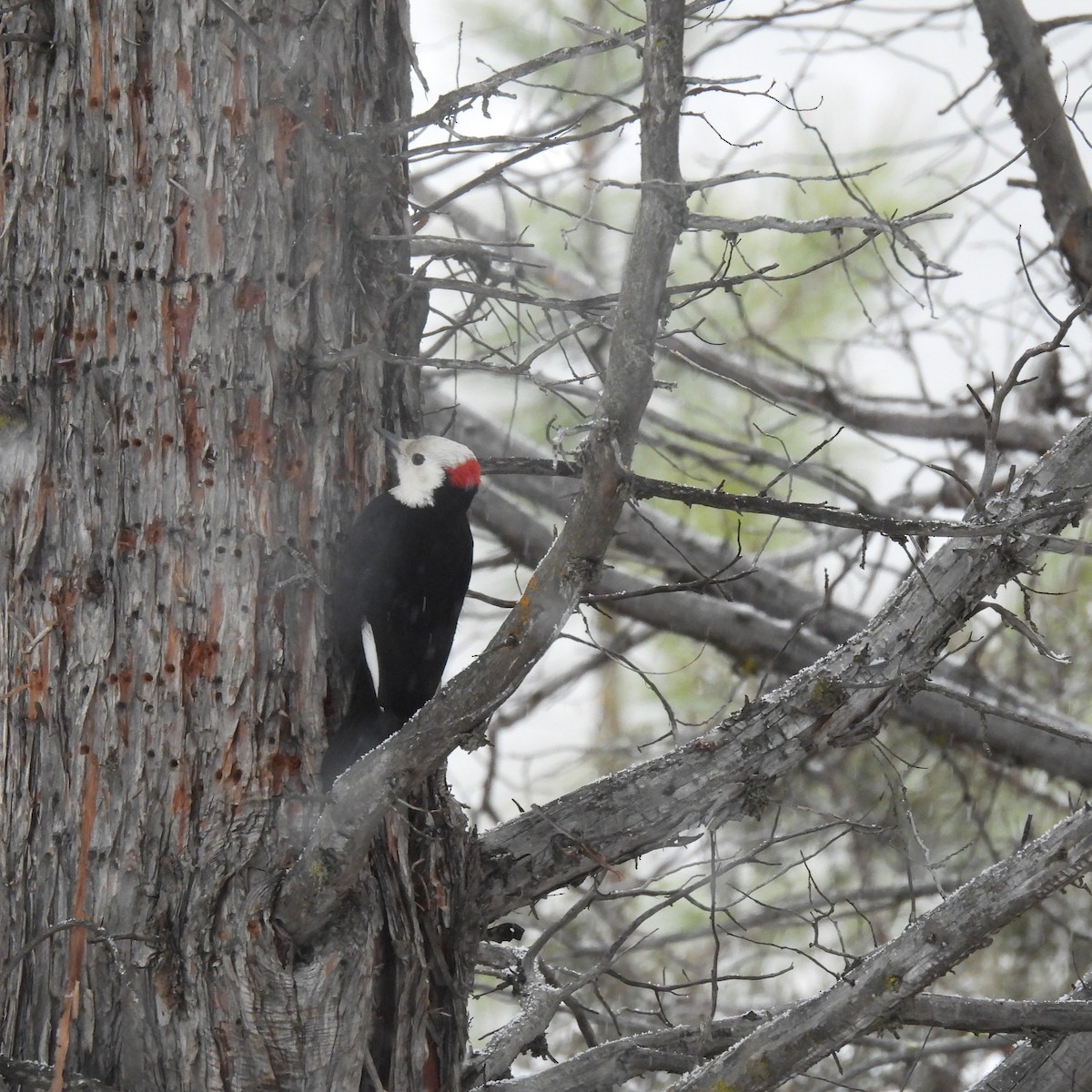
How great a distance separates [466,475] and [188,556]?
854 mm

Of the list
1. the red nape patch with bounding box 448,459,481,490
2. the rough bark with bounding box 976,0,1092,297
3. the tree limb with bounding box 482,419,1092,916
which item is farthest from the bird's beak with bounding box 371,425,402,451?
the rough bark with bounding box 976,0,1092,297

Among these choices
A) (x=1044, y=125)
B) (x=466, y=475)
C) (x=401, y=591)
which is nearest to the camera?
(x=401, y=591)

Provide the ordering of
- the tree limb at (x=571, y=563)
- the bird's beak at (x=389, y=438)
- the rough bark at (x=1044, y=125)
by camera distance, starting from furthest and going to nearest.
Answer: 1. the rough bark at (x=1044, y=125)
2. the bird's beak at (x=389, y=438)
3. the tree limb at (x=571, y=563)

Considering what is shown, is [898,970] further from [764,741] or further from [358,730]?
[358,730]

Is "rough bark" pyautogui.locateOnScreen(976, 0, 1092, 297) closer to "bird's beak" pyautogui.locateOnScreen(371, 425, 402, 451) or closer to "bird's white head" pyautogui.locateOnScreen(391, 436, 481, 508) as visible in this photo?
"bird's white head" pyautogui.locateOnScreen(391, 436, 481, 508)

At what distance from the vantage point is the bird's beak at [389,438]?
2361 mm

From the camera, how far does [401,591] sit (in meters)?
2.50

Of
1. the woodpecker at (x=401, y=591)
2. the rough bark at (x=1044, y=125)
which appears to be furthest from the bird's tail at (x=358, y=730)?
the rough bark at (x=1044, y=125)

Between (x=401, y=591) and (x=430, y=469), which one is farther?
(x=430, y=469)

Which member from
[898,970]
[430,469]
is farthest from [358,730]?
[898,970]

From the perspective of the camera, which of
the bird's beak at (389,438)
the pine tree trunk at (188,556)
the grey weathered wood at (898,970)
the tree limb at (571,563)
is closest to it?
the tree limb at (571,563)

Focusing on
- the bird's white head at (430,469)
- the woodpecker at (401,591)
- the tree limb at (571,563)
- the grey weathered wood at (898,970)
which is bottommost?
the grey weathered wood at (898,970)

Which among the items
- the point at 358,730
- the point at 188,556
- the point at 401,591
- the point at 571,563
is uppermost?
the point at 401,591

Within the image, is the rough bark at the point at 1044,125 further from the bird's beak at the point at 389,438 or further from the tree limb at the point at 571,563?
the tree limb at the point at 571,563
